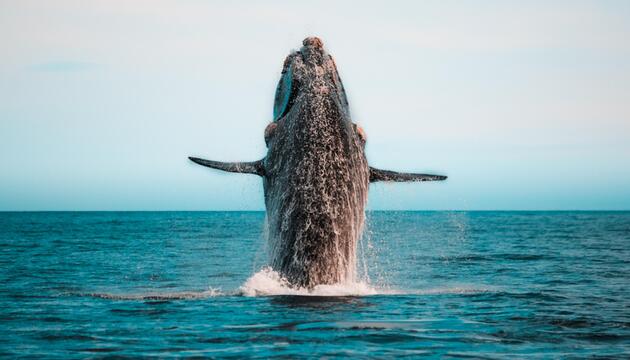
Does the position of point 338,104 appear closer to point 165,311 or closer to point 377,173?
point 377,173

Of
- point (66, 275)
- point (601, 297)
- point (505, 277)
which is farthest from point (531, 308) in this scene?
point (66, 275)

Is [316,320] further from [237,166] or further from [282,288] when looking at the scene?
[237,166]

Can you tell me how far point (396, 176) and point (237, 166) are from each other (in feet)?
10.5

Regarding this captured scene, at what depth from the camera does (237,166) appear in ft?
52.1

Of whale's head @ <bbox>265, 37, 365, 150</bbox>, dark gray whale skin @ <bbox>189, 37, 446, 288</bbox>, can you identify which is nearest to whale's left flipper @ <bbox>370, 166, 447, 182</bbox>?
dark gray whale skin @ <bbox>189, 37, 446, 288</bbox>

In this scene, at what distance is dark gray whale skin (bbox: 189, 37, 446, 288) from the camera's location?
48.7 feet

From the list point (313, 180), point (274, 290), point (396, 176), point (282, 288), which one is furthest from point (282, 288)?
point (396, 176)

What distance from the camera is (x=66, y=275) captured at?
2483 cm

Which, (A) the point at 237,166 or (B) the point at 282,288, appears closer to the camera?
(B) the point at 282,288

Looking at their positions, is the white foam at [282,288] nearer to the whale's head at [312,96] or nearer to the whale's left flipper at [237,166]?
the whale's left flipper at [237,166]

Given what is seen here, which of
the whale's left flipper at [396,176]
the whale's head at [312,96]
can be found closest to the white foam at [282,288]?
the whale's left flipper at [396,176]

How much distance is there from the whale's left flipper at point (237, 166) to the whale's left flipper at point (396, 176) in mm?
2232

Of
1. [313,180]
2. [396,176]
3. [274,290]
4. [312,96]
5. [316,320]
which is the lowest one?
[316,320]

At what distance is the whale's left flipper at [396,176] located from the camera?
16.3m
